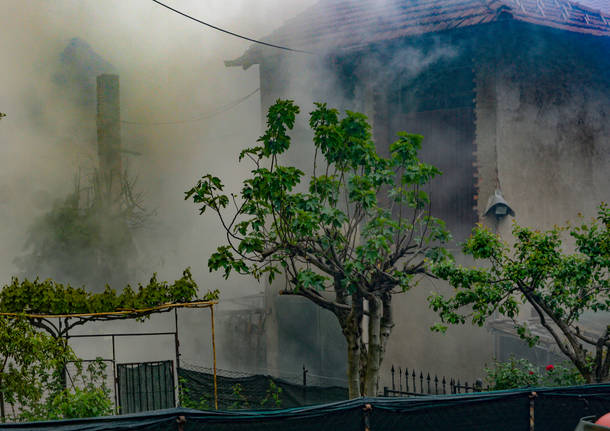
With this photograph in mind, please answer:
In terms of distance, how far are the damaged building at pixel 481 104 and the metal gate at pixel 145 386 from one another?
5.38 m

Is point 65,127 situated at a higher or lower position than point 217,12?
lower

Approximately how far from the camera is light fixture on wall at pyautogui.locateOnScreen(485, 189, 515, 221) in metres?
11.5

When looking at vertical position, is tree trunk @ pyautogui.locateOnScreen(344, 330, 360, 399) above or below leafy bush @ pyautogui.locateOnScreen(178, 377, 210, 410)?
above

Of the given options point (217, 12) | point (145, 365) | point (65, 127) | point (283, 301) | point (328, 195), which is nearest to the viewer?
point (328, 195)

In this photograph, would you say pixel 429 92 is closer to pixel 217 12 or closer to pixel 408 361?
pixel 408 361

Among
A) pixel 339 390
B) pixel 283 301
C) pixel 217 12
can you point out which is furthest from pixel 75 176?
pixel 339 390

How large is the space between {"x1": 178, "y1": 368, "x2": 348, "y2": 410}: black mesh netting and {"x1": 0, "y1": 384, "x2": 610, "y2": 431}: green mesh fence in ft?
12.3

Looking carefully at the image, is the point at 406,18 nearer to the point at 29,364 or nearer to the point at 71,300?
the point at 71,300

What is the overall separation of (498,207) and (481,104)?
1984 millimetres

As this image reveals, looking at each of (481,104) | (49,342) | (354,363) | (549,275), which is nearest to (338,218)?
(354,363)

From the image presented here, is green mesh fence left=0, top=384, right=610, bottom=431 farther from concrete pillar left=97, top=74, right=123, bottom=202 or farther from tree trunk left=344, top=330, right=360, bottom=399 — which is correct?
concrete pillar left=97, top=74, right=123, bottom=202

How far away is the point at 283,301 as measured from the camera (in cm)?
1472

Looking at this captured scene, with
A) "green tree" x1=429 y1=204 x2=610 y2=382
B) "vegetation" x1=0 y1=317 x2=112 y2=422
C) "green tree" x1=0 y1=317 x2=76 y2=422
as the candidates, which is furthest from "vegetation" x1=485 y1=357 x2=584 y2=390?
"green tree" x1=0 y1=317 x2=76 y2=422

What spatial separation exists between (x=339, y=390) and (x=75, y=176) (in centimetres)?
1406
